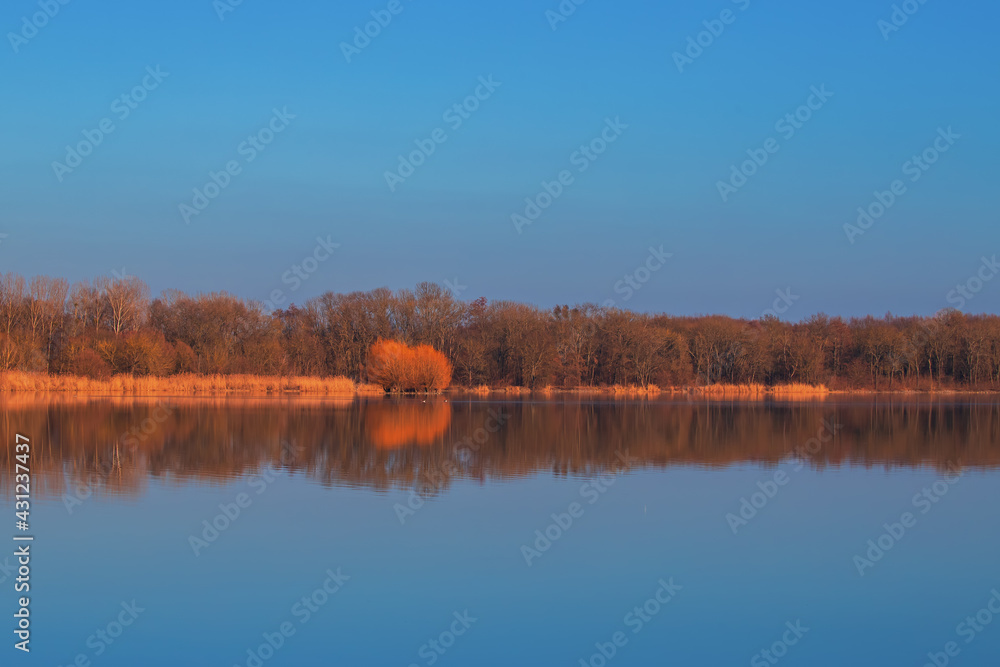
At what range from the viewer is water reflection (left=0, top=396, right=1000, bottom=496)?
14180mm

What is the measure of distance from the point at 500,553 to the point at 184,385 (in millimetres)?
33565

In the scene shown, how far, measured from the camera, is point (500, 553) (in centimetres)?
887

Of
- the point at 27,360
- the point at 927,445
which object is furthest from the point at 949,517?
the point at 27,360

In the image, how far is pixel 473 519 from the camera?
10.5 meters

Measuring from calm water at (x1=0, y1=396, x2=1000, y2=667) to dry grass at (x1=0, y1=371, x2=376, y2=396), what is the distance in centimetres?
2094

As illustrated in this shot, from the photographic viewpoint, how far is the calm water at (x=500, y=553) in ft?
21.0

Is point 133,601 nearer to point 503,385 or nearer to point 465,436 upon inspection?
point 465,436

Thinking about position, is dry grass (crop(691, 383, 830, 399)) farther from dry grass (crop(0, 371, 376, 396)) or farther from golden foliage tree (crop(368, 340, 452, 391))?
dry grass (crop(0, 371, 376, 396))

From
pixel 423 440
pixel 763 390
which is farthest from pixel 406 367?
pixel 423 440

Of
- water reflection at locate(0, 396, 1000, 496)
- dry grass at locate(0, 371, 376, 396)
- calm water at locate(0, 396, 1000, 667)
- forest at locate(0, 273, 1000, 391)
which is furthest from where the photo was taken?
forest at locate(0, 273, 1000, 391)

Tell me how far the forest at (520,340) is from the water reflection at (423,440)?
18629 mm

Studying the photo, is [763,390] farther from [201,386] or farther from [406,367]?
[201,386]

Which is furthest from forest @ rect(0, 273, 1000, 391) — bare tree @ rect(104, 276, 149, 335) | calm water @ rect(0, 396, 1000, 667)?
calm water @ rect(0, 396, 1000, 667)

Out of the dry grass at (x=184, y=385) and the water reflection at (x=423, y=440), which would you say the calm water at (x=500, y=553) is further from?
the dry grass at (x=184, y=385)
